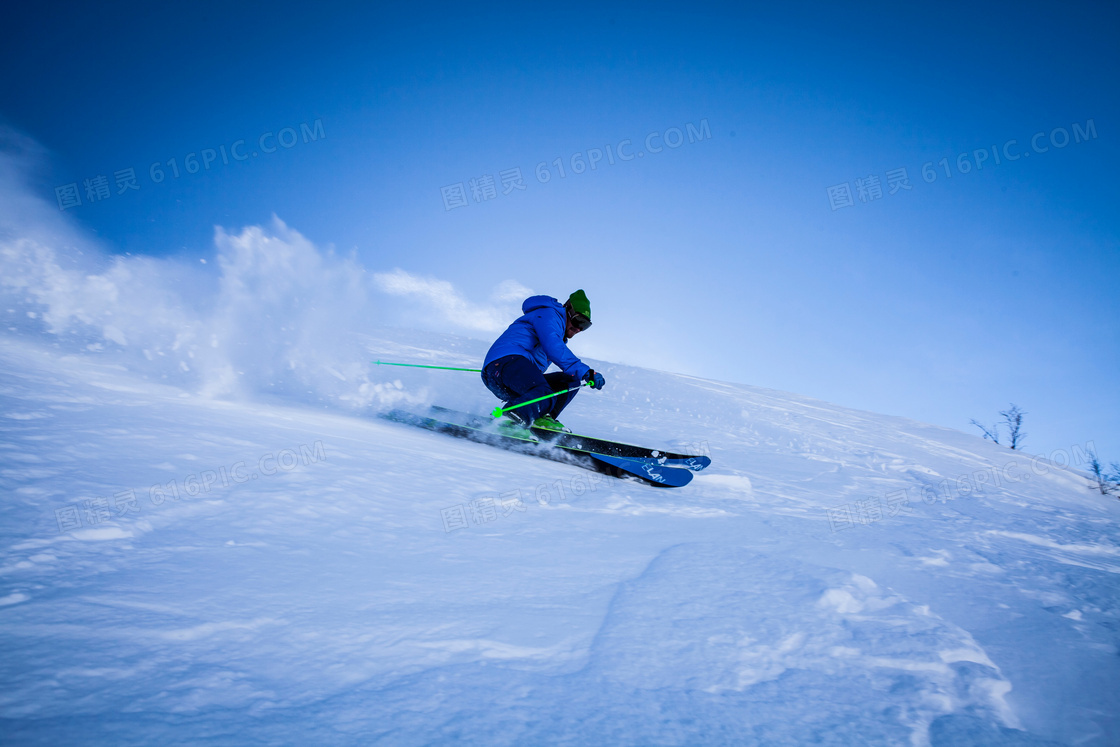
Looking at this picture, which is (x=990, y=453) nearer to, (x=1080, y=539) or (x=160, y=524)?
(x=1080, y=539)

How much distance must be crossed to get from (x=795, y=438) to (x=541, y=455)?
4610 mm

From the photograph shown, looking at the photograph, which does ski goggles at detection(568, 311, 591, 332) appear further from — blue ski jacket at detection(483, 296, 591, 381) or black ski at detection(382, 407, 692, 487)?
black ski at detection(382, 407, 692, 487)

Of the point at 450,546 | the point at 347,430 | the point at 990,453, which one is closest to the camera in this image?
the point at 450,546

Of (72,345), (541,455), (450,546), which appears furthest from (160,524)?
(72,345)

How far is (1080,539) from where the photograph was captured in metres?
3.10

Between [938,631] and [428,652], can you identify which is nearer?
[428,652]

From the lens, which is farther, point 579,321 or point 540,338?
point 579,321

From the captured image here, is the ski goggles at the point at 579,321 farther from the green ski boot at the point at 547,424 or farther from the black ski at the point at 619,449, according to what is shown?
the black ski at the point at 619,449

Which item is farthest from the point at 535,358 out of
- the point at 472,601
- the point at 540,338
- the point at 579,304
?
the point at 472,601

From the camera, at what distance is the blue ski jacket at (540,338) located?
4.27 meters

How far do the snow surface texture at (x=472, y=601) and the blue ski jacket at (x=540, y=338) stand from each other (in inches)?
54.4

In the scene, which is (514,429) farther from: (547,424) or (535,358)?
(535,358)

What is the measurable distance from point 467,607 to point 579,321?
3.79m

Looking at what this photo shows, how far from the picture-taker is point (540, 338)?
Answer: 4.39 meters
